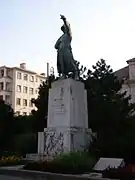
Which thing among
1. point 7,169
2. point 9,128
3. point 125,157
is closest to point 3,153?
point 9,128

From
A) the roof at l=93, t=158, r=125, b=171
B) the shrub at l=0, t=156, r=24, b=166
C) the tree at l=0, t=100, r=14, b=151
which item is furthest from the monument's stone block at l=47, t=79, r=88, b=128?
the tree at l=0, t=100, r=14, b=151

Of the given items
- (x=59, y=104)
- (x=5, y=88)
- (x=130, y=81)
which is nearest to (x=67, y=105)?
(x=59, y=104)

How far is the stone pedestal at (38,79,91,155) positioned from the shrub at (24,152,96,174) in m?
2.90

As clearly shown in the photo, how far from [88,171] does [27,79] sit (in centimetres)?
8424

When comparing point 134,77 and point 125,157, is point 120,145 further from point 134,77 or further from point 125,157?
point 134,77

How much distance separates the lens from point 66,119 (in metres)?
18.3

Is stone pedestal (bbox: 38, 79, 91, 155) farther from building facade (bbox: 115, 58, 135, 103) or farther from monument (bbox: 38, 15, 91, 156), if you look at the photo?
building facade (bbox: 115, 58, 135, 103)

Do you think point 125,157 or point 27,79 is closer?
point 125,157

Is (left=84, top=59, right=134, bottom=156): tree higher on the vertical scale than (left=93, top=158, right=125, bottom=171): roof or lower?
higher

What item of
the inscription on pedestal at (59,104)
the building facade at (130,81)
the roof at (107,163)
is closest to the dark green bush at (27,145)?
the inscription on pedestal at (59,104)

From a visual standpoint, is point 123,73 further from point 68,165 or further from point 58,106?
point 68,165

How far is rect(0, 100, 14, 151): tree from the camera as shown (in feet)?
81.6

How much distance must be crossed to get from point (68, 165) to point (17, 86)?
3171 inches

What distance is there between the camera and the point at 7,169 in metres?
14.9
